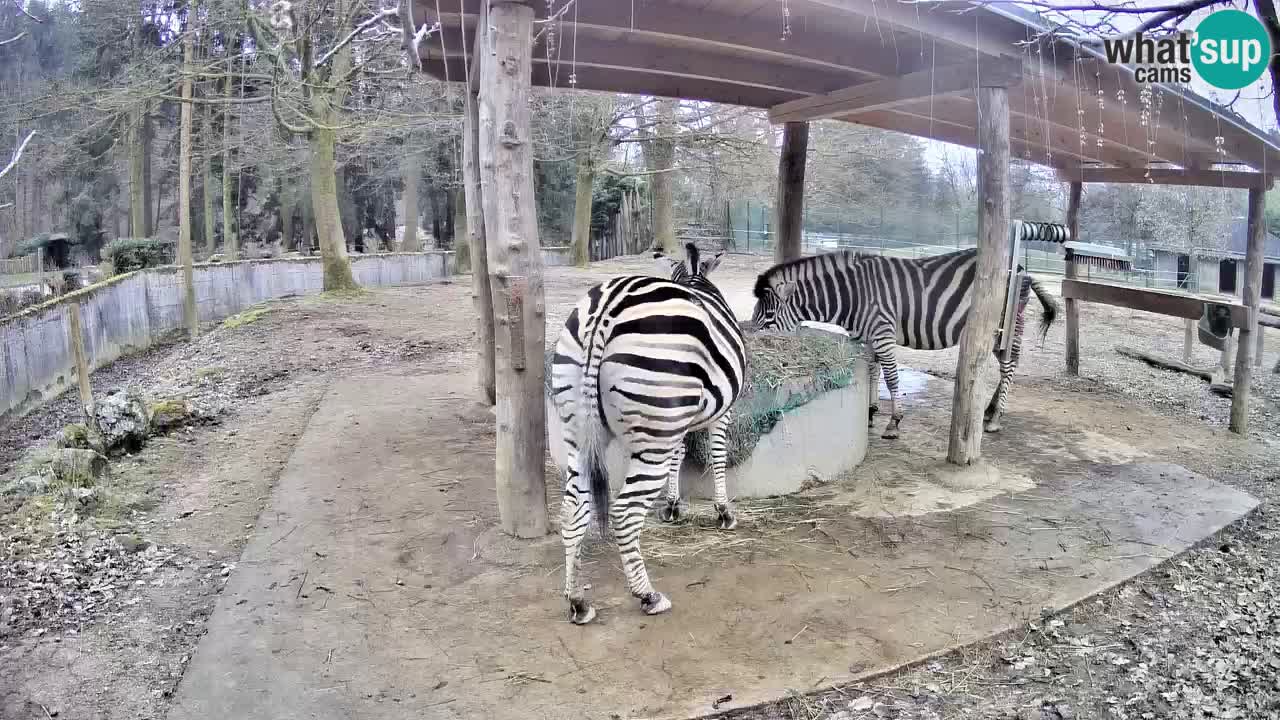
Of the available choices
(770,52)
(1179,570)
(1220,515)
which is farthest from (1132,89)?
(1179,570)

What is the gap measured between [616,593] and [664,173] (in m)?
14.8

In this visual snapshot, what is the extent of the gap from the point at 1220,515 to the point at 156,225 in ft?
99.8

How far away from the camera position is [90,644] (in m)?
3.72

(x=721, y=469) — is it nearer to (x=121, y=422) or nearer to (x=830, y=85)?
(x=830, y=85)

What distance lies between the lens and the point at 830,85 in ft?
23.5

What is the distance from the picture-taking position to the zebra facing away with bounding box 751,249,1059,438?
702 cm

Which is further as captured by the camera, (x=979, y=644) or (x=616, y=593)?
(x=616, y=593)

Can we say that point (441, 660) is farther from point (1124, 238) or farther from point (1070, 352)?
point (1124, 238)

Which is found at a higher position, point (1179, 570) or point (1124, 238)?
point (1124, 238)

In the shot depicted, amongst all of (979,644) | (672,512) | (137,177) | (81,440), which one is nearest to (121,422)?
(81,440)

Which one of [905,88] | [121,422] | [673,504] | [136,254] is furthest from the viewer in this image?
[136,254]

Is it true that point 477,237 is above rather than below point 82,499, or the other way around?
above

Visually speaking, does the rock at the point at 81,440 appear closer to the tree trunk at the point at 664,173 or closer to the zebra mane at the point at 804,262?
the zebra mane at the point at 804,262

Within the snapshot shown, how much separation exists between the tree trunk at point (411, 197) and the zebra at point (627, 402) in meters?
18.7
